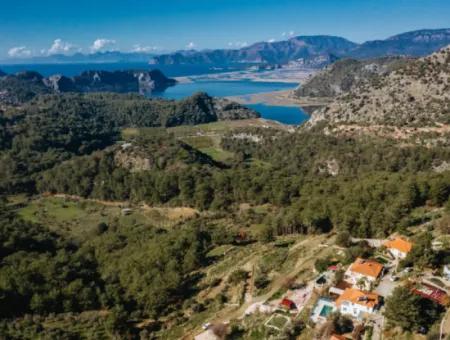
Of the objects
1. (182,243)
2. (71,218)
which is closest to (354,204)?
(182,243)

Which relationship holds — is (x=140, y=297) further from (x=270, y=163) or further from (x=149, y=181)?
(x=270, y=163)

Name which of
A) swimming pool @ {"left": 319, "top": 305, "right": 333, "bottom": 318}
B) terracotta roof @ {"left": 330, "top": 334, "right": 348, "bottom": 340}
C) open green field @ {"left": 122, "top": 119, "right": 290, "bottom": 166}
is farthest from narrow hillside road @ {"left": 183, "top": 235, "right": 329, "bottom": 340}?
open green field @ {"left": 122, "top": 119, "right": 290, "bottom": 166}

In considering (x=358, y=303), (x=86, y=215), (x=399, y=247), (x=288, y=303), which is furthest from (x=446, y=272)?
(x=86, y=215)

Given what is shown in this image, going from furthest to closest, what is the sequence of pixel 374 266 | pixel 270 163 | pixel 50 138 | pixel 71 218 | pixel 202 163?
1. pixel 50 138
2. pixel 270 163
3. pixel 202 163
4. pixel 71 218
5. pixel 374 266

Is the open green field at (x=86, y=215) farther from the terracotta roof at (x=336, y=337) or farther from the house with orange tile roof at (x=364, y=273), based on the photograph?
the terracotta roof at (x=336, y=337)

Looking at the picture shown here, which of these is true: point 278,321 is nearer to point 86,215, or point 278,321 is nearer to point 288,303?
point 288,303

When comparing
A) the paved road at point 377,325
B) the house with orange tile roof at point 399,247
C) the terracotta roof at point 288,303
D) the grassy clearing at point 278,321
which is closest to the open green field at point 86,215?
the terracotta roof at point 288,303
